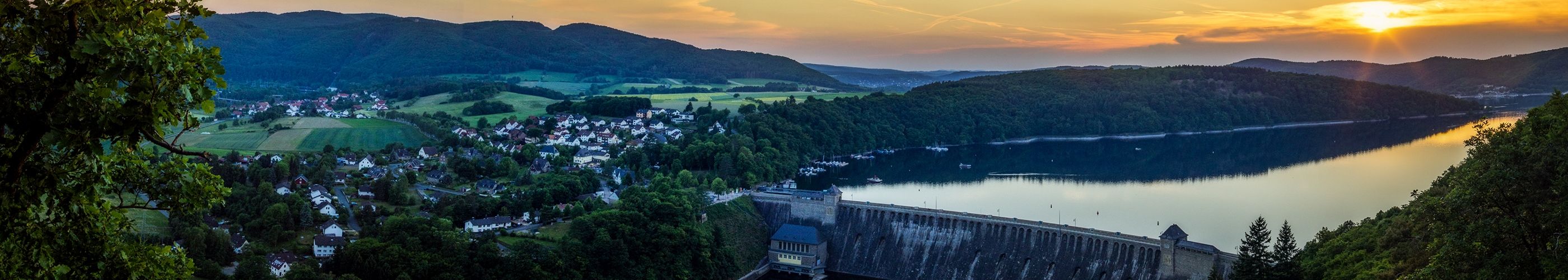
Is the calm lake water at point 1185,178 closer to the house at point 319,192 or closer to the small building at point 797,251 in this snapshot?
the small building at point 797,251

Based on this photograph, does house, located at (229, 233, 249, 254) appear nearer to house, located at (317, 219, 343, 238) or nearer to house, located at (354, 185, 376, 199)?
house, located at (317, 219, 343, 238)

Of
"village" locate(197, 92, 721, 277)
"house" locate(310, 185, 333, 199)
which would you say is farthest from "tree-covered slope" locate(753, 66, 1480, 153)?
"house" locate(310, 185, 333, 199)

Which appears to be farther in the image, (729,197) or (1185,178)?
(1185,178)

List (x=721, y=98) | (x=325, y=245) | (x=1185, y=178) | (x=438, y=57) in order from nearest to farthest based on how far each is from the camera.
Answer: (x=325, y=245) → (x=1185, y=178) → (x=721, y=98) → (x=438, y=57)

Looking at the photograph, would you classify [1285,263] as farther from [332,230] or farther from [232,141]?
[232,141]

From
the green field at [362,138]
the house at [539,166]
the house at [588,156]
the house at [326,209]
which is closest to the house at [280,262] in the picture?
the house at [326,209]

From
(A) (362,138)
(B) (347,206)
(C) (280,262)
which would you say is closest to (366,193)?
(B) (347,206)

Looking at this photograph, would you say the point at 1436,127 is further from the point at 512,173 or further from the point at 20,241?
the point at 20,241
